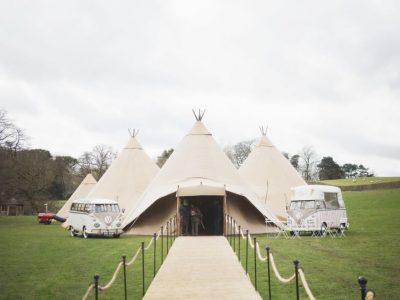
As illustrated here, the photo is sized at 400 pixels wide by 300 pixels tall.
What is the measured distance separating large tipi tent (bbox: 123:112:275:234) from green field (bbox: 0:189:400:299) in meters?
3.02

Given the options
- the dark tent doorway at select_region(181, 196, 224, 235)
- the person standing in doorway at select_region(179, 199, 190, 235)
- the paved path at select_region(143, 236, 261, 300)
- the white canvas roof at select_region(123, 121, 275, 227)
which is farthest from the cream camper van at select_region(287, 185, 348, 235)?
the paved path at select_region(143, 236, 261, 300)

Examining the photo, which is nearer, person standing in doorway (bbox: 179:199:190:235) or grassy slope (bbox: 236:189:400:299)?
grassy slope (bbox: 236:189:400:299)

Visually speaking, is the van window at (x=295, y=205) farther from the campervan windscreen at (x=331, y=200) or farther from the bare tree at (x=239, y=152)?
the bare tree at (x=239, y=152)

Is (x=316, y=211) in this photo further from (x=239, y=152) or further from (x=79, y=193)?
(x=239, y=152)

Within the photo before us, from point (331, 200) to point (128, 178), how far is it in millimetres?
12679

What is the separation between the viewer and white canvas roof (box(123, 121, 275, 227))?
22.9 metres

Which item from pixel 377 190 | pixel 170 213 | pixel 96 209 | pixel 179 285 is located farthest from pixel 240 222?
pixel 377 190

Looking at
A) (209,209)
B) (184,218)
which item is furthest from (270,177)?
(184,218)

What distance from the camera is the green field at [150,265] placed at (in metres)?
10.4

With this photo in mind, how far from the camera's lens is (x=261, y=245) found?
62.0 feet

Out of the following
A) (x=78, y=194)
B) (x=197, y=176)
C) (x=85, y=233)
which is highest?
(x=78, y=194)

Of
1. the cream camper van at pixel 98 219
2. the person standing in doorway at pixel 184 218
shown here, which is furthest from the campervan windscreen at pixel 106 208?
the person standing in doorway at pixel 184 218

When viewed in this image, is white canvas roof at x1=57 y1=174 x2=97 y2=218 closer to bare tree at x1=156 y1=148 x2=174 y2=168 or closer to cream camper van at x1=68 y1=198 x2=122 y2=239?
cream camper van at x1=68 y1=198 x2=122 y2=239

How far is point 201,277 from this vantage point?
1096cm
